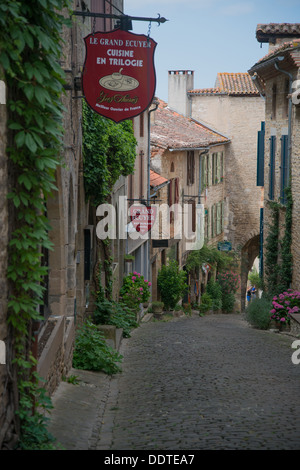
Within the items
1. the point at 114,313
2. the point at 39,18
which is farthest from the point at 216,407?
the point at 114,313

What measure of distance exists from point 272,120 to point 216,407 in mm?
15169

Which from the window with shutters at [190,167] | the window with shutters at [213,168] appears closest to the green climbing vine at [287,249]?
the window with shutters at [190,167]

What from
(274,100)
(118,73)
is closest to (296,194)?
(274,100)

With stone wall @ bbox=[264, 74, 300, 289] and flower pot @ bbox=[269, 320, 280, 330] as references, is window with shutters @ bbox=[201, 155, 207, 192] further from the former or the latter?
flower pot @ bbox=[269, 320, 280, 330]

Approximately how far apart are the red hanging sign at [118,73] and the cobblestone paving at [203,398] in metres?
3.78

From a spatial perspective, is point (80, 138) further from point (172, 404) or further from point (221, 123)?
point (221, 123)

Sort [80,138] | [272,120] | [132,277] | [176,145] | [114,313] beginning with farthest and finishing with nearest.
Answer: [176,145], [272,120], [132,277], [114,313], [80,138]

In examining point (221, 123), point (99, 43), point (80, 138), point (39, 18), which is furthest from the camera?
point (221, 123)

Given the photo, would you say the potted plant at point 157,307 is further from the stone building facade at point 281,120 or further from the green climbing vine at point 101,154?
the green climbing vine at point 101,154

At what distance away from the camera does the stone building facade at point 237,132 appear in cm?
3534

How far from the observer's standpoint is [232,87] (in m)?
35.4

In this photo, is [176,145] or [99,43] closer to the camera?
[99,43]

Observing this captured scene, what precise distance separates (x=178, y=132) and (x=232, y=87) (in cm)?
797

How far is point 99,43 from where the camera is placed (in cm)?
936
